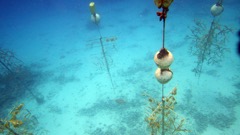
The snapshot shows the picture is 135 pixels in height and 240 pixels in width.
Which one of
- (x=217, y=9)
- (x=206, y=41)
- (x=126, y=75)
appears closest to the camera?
(x=217, y=9)

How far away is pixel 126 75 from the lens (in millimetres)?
16391

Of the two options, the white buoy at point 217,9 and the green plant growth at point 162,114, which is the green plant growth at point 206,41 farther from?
the green plant growth at point 162,114

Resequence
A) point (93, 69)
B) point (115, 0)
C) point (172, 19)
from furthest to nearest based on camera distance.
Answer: point (115, 0)
point (172, 19)
point (93, 69)

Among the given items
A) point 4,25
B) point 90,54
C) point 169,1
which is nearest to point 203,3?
point 90,54

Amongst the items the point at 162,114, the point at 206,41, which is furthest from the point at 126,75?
the point at 162,114

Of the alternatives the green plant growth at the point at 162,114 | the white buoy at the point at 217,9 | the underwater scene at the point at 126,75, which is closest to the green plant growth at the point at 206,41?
the underwater scene at the point at 126,75

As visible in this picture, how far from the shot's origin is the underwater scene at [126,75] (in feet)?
38.4

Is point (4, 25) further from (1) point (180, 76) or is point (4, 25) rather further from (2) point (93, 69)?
(1) point (180, 76)

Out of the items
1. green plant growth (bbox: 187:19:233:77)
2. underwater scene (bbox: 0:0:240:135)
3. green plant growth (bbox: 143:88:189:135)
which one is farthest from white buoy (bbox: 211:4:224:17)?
green plant growth (bbox: 143:88:189:135)

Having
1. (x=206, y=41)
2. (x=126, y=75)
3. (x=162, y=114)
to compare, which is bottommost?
(x=126, y=75)

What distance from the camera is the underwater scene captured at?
11.7m

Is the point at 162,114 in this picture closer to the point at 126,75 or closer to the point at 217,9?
the point at 217,9

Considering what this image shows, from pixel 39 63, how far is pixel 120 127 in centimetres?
1185

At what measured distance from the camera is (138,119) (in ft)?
41.9
